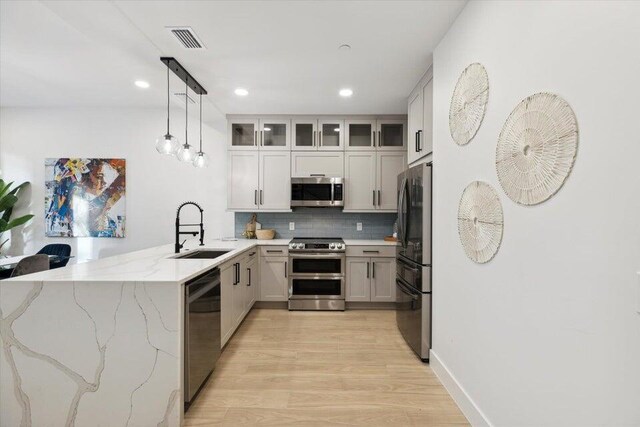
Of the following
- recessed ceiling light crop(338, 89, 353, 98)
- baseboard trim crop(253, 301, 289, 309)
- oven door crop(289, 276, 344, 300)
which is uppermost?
recessed ceiling light crop(338, 89, 353, 98)

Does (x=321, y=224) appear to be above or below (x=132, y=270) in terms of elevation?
above

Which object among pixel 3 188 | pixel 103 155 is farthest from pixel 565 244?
pixel 3 188

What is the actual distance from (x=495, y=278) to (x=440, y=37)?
1.88 metres

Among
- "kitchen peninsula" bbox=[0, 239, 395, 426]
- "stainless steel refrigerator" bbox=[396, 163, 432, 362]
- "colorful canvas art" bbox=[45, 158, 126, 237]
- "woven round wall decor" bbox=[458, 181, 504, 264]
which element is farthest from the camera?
"colorful canvas art" bbox=[45, 158, 126, 237]

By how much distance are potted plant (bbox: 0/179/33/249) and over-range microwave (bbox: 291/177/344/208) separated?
3.75 meters

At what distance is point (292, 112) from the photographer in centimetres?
412

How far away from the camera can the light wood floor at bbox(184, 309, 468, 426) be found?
1.91 metres

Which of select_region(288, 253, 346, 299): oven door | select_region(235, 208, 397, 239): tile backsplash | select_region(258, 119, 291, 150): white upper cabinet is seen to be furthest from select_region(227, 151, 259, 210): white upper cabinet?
select_region(288, 253, 346, 299): oven door

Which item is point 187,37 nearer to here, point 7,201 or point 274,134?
point 274,134

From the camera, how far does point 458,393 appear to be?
200 centimetres

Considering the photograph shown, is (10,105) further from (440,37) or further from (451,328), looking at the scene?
(451,328)

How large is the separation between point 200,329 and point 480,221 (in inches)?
76.8

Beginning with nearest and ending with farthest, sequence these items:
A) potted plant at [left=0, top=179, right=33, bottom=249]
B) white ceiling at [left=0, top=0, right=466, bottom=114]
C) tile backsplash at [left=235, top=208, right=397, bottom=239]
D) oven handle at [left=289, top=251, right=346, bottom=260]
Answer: white ceiling at [left=0, top=0, right=466, bottom=114] → oven handle at [left=289, top=251, right=346, bottom=260] → potted plant at [left=0, top=179, right=33, bottom=249] → tile backsplash at [left=235, top=208, right=397, bottom=239]

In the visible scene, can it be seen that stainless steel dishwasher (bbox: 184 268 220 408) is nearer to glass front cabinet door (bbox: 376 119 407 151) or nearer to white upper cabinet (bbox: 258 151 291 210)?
white upper cabinet (bbox: 258 151 291 210)
